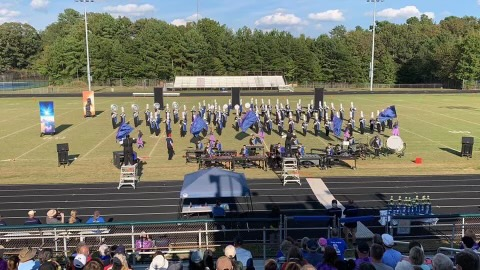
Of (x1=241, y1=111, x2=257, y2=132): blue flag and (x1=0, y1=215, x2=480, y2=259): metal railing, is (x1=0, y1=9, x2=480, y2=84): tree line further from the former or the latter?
(x1=0, y1=215, x2=480, y2=259): metal railing

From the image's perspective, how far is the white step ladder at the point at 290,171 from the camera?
1788 cm

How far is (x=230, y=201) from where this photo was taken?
15.5 m

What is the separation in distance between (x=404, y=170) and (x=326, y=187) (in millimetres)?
5068

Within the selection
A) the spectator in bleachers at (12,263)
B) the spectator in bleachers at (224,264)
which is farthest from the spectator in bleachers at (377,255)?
the spectator in bleachers at (12,263)

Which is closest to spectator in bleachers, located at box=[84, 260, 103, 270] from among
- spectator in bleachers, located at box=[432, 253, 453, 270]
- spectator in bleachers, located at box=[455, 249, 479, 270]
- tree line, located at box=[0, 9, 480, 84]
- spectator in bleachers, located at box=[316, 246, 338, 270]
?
spectator in bleachers, located at box=[316, 246, 338, 270]

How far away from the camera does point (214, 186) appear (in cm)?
1297

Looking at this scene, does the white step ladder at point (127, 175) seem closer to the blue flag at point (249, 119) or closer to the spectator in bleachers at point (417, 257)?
the blue flag at point (249, 119)

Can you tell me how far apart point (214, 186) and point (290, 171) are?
686 cm

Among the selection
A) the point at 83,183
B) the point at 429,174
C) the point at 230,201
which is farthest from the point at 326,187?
the point at 83,183

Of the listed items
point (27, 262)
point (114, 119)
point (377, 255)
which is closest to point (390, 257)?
point (377, 255)

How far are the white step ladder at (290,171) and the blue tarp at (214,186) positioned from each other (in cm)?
477

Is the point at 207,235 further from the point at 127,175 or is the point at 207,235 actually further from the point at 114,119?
the point at 114,119

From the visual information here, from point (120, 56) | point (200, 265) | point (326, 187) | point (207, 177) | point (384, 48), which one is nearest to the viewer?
point (200, 265)

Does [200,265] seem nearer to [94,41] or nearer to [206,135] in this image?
[206,135]
